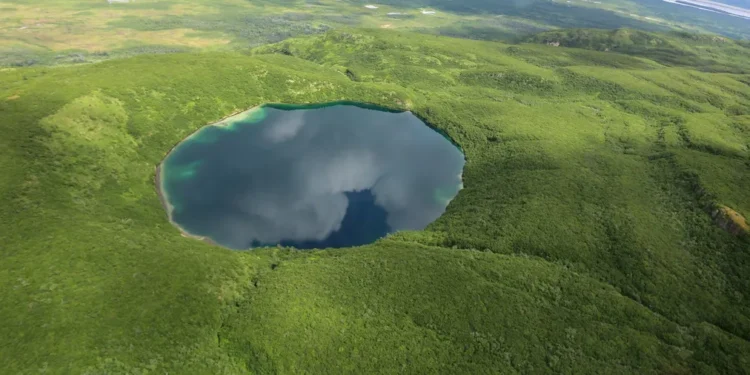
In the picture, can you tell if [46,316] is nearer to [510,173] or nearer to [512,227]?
[512,227]

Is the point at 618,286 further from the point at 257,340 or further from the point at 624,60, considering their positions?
the point at 624,60

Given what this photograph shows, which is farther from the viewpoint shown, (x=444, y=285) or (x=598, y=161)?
(x=598, y=161)

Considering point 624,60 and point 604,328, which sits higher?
point 624,60

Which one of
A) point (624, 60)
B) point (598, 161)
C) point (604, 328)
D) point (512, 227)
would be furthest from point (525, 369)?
point (624, 60)

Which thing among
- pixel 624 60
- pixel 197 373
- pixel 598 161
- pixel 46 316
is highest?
pixel 624 60

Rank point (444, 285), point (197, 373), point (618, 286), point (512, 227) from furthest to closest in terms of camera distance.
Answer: point (512, 227), point (618, 286), point (444, 285), point (197, 373)

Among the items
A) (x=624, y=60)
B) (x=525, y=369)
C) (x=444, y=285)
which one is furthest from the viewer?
(x=624, y=60)
